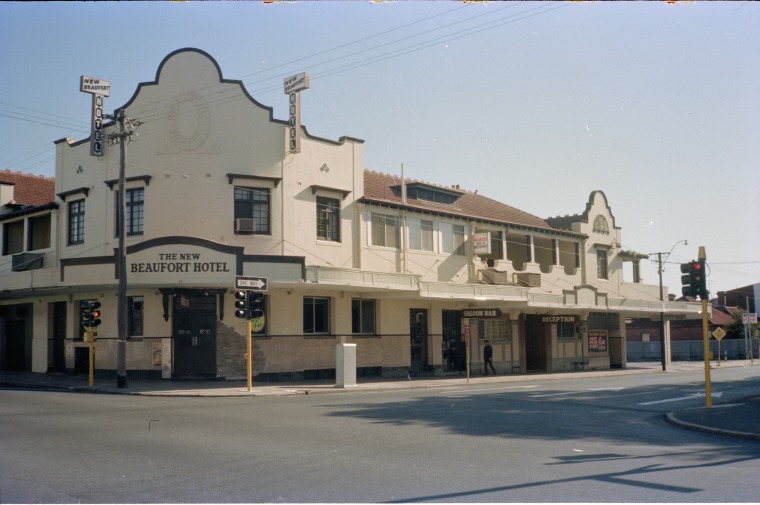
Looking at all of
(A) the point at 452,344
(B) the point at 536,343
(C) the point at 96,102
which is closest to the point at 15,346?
(C) the point at 96,102

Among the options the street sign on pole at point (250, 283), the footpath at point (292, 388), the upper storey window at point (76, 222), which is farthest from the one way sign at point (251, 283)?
the upper storey window at point (76, 222)

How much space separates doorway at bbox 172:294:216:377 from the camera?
28.7m

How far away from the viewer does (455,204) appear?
3925 centimetres

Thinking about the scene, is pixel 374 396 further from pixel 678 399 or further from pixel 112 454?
pixel 112 454

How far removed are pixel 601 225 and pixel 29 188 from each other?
110 feet

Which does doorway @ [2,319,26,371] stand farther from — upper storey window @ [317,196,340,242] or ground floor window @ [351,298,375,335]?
ground floor window @ [351,298,375,335]

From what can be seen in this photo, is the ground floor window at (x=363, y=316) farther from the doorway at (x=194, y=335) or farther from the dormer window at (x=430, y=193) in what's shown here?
the doorway at (x=194, y=335)

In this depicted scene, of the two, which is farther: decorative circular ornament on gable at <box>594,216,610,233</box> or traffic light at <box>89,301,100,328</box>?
decorative circular ornament on gable at <box>594,216,610,233</box>

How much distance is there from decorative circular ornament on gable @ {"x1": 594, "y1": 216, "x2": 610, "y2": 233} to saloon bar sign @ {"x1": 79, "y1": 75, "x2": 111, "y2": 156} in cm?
3045

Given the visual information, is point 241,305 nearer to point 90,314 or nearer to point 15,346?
point 90,314

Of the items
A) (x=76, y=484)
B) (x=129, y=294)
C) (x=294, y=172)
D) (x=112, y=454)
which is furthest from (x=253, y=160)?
(x=76, y=484)

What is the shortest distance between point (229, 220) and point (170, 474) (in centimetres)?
2003

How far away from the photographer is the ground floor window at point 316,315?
3081 cm

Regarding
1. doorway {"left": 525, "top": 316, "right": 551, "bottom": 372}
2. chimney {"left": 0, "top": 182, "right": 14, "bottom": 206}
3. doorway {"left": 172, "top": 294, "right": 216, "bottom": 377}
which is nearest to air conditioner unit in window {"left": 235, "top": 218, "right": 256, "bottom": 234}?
doorway {"left": 172, "top": 294, "right": 216, "bottom": 377}
